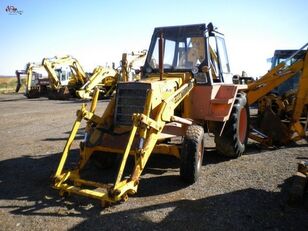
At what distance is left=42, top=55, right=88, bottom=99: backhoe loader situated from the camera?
24.5m

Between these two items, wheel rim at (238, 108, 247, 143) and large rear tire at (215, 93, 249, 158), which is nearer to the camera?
large rear tire at (215, 93, 249, 158)

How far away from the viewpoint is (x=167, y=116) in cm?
526

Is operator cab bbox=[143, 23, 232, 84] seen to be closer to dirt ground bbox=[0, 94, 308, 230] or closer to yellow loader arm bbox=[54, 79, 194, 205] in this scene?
yellow loader arm bbox=[54, 79, 194, 205]

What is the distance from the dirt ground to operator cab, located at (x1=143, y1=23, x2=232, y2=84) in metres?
1.79

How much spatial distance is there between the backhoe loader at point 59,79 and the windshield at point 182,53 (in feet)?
62.0

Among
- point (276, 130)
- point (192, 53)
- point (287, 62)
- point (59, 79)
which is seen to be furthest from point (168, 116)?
point (59, 79)

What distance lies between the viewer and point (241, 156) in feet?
24.0

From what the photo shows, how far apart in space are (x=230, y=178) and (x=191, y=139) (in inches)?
45.5

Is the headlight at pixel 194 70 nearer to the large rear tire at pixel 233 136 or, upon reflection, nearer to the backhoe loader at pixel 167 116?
the backhoe loader at pixel 167 116

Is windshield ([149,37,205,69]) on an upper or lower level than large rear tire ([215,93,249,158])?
upper

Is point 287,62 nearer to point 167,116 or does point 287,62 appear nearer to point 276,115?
point 276,115

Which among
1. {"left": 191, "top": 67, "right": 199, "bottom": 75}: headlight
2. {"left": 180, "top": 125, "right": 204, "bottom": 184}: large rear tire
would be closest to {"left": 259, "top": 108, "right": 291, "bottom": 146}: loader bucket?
{"left": 191, "top": 67, "right": 199, "bottom": 75}: headlight

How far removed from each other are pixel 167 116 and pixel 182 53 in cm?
206

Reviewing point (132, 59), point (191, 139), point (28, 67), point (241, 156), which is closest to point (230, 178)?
point (191, 139)
